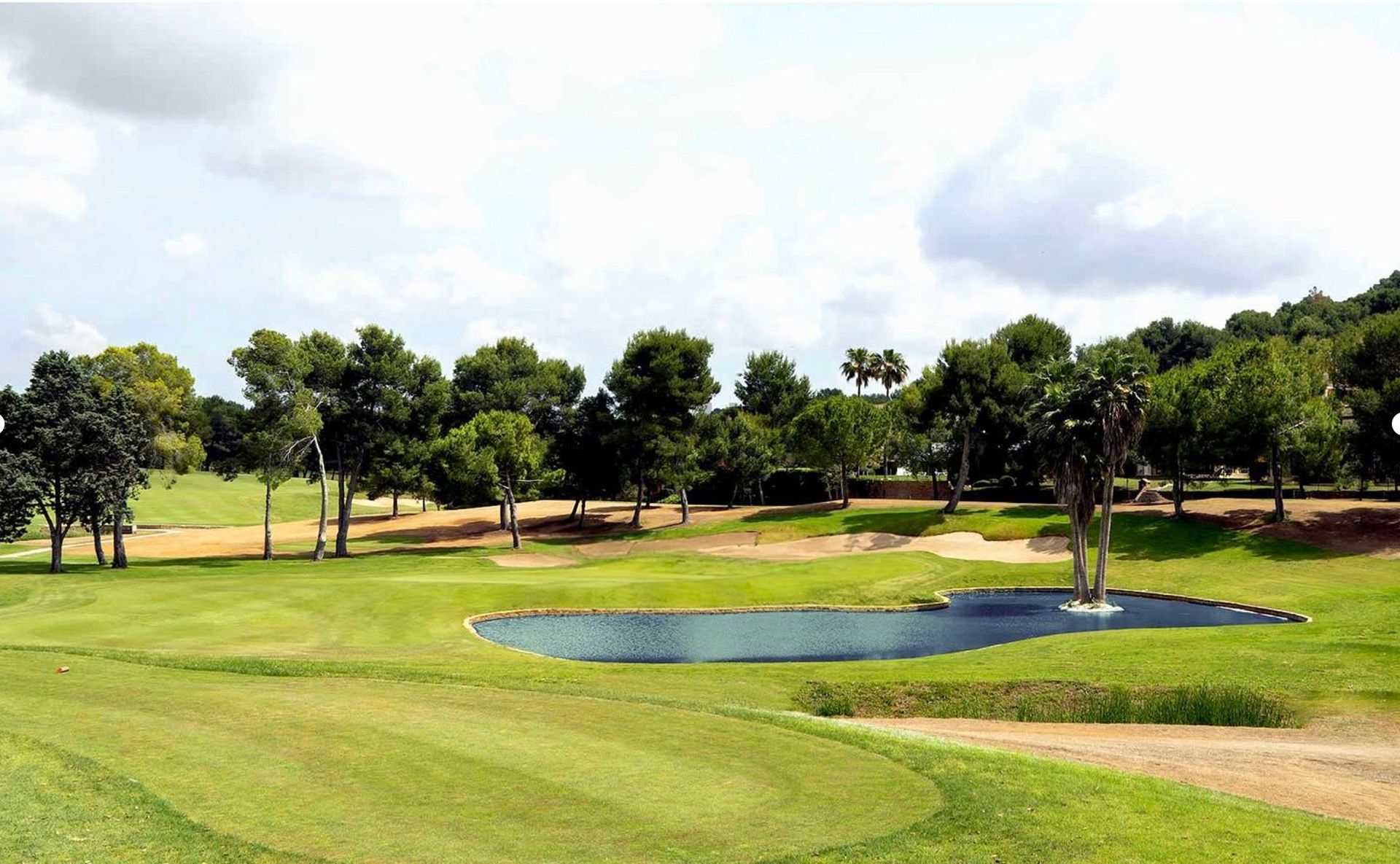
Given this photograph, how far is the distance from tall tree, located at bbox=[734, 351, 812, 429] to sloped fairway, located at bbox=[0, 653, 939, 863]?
107m

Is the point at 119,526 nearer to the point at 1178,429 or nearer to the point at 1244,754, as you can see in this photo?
the point at 1244,754

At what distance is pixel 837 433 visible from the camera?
3312 inches

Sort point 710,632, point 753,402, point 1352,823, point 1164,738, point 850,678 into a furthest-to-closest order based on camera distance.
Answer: point 753,402, point 710,632, point 850,678, point 1164,738, point 1352,823

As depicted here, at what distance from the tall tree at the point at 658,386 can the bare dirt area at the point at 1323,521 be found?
37287 millimetres

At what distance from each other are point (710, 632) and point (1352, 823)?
98.5ft

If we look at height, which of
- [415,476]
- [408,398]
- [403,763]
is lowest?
[403,763]

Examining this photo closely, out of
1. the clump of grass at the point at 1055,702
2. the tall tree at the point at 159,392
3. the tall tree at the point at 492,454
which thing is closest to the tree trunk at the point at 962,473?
the tall tree at the point at 492,454

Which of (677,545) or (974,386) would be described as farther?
(974,386)

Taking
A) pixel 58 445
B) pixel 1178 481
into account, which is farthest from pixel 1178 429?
pixel 58 445

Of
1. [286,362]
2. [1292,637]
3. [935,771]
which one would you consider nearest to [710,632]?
[1292,637]

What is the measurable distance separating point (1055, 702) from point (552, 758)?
53.2ft

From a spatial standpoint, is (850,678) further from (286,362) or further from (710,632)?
(286,362)

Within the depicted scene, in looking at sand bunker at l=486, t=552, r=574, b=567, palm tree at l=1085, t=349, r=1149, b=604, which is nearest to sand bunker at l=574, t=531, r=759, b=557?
sand bunker at l=486, t=552, r=574, b=567

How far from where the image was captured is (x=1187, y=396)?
7012 cm
